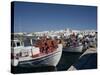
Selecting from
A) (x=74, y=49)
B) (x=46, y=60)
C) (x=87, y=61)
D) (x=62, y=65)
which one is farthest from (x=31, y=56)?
(x=87, y=61)

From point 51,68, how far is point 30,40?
1.42ft

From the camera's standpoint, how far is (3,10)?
2.89m

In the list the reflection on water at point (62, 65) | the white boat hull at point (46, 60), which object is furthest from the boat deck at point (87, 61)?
the white boat hull at point (46, 60)

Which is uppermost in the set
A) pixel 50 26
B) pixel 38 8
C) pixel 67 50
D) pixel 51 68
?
pixel 38 8

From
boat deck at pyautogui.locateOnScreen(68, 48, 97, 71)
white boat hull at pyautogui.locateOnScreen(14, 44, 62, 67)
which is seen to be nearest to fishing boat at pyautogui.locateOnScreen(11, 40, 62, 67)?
white boat hull at pyautogui.locateOnScreen(14, 44, 62, 67)

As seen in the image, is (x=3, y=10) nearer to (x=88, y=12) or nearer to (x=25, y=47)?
(x=25, y=47)

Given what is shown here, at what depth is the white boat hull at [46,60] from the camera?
297 cm

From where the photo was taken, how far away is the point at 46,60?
3.06 meters

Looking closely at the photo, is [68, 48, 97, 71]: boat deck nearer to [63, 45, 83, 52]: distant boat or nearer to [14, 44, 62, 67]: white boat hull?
[63, 45, 83, 52]: distant boat

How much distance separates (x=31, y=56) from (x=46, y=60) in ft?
0.64

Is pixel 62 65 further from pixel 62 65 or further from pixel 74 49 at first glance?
pixel 74 49

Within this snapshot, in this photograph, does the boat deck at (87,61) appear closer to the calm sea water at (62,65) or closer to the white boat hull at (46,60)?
the calm sea water at (62,65)

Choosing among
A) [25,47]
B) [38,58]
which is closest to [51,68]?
[38,58]

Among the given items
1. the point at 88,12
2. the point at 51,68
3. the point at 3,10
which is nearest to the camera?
the point at 3,10
